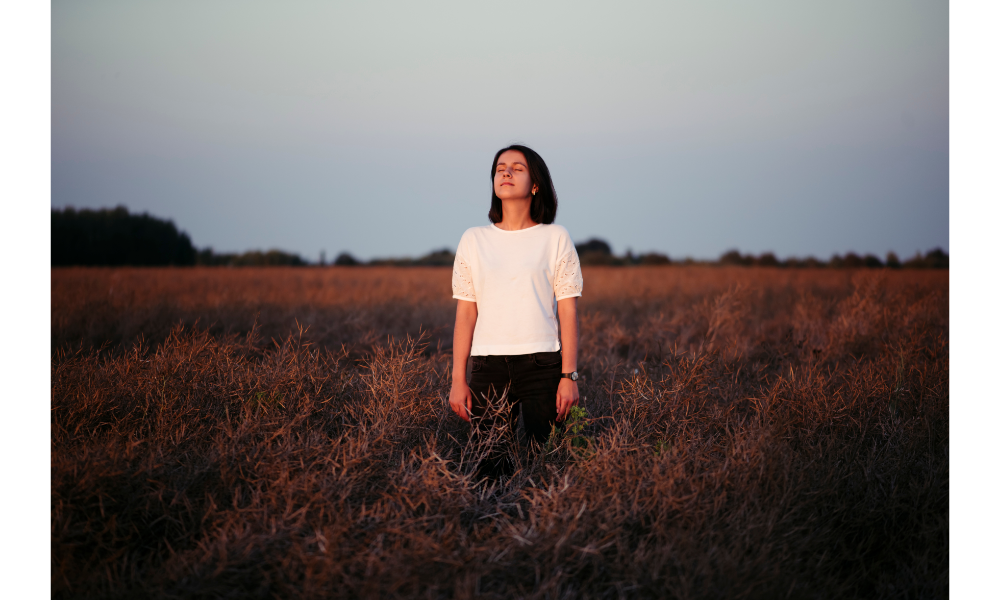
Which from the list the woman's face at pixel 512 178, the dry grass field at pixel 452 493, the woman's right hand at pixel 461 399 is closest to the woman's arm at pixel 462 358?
the woman's right hand at pixel 461 399

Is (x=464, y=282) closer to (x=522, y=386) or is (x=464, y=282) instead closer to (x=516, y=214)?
(x=516, y=214)

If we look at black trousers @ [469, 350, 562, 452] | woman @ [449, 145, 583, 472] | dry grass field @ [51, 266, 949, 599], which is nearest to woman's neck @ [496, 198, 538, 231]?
woman @ [449, 145, 583, 472]

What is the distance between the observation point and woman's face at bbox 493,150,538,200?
2471mm

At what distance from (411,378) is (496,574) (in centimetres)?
150

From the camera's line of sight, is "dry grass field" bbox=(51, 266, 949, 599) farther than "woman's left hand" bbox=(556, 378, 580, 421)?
No

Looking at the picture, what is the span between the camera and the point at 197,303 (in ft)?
27.7

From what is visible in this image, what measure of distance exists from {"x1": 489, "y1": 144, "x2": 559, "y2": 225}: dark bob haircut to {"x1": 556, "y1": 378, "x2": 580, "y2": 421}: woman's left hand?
77 cm

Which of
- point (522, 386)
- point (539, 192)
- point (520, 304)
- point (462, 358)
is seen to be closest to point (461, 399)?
point (462, 358)

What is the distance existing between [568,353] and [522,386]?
27 centimetres

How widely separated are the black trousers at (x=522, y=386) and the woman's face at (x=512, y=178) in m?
0.74

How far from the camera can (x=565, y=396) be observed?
2.44 metres

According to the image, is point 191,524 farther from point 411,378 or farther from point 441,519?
point 411,378

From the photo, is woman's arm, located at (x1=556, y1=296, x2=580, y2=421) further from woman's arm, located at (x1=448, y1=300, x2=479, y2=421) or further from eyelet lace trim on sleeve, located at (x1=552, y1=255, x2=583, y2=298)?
woman's arm, located at (x1=448, y1=300, x2=479, y2=421)
